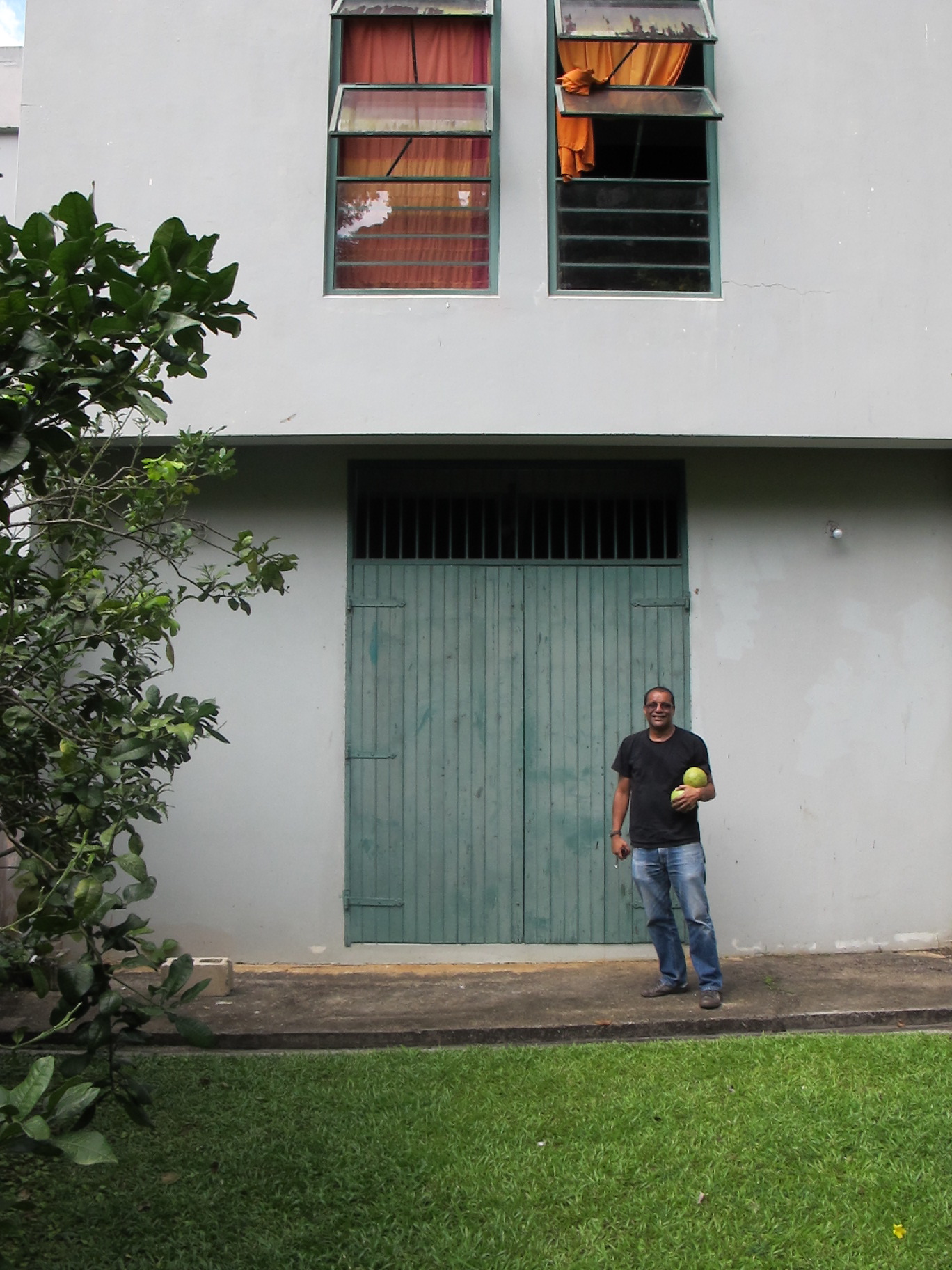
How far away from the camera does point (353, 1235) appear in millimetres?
3770

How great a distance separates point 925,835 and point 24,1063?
18.6ft

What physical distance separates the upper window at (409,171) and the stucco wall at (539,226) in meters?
0.19

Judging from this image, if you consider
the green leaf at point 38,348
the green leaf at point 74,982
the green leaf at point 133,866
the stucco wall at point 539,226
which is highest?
the stucco wall at point 539,226

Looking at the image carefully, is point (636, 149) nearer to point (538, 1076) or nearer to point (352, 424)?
point (352, 424)

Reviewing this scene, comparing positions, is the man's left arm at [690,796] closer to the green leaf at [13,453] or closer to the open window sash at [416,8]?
the green leaf at [13,453]

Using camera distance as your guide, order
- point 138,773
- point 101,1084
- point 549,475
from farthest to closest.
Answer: point 549,475, point 138,773, point 101,1084

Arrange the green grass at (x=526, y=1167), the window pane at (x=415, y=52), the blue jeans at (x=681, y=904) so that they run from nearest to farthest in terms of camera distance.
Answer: the green grass at (x=526, y=1167), the blue jeans at (x=681, y=904), the window pane at (x=415, y=52)

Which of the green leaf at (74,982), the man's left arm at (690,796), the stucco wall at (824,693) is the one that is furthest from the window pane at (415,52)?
the green leaf at (74,982)

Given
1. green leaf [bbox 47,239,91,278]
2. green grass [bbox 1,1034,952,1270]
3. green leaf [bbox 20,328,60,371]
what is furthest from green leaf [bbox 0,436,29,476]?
green grass [bbox 1,1034,952,1270]

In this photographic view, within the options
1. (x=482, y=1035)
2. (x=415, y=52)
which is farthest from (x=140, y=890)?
(x=415, y=52)

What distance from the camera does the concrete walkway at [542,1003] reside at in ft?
19.4

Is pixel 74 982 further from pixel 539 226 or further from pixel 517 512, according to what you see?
pixel 539 226

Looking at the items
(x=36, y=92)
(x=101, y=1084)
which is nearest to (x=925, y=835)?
(x=101, y=1084)

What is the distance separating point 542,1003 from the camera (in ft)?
21.0
